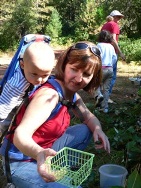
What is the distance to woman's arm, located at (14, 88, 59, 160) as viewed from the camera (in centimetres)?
173

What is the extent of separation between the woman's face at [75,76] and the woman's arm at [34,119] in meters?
0.19

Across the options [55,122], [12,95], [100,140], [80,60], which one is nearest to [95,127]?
[100,140]

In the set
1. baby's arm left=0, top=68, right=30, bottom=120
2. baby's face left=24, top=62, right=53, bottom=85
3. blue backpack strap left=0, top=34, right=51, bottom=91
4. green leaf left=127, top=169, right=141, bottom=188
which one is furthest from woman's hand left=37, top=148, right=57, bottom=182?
blue backpack strap left=0, top=34, right=51, bottom=91

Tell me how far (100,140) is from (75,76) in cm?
50

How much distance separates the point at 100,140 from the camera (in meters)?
2.39

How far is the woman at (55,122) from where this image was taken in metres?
1.80

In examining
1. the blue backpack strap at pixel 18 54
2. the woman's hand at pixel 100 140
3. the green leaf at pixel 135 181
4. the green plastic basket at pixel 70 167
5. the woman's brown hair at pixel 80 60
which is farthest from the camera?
the blue backpack strap at pixel 18 54

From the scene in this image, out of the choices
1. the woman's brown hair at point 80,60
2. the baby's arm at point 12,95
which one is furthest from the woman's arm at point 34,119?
the baby's arm at point 12,95

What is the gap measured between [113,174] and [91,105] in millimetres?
3647

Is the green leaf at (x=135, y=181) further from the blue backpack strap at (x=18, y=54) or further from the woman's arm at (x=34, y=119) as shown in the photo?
the blue backpack strap at (x=18, y=54)

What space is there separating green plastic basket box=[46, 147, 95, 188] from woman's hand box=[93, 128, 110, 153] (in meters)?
0.25

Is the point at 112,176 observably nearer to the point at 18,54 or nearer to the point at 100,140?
the point at 100,140

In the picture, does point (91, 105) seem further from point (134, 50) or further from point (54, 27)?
point (54, 27)

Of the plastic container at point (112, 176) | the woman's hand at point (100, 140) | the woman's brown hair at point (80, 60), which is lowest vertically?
the plastic container at point (112, 176)
